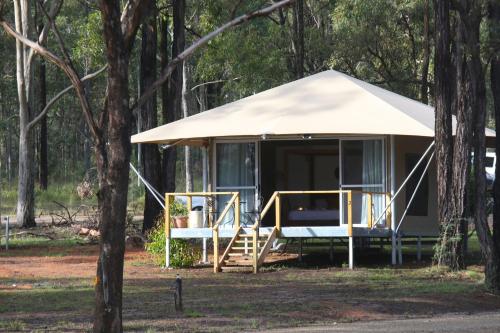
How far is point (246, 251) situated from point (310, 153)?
16.2ft

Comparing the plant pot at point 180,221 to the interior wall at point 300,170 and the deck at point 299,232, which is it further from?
the interior wall at point 300,170

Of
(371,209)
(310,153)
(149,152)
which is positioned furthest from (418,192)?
(149,152)

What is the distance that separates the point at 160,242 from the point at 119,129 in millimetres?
12521

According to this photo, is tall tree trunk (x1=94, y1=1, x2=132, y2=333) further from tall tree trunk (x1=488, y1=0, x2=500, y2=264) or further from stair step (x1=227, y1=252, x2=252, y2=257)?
stair step (x1=227, y1=252, x2=252, y2=257)

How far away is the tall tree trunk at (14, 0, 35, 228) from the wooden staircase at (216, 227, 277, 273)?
49.9ft

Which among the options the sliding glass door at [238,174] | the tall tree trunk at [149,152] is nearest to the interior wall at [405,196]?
the sliding glass door at [238,174]

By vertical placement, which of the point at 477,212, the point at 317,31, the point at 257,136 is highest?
the point at 317,31

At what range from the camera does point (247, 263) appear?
20.7 meters

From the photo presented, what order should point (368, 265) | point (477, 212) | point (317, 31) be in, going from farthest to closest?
point (317, 31) < point (368, 265) < point (477, 212)

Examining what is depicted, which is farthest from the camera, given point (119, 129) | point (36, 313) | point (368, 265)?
point (368, 265)

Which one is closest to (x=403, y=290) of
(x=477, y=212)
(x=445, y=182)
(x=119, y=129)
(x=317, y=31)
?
(x=477, y=212)

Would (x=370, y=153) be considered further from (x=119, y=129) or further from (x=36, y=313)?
(x=119, y=129)

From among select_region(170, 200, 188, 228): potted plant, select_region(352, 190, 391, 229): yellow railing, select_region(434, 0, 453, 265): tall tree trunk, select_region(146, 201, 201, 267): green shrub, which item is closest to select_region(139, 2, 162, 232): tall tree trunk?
select_region(146, 201, 201, 267): green shrub

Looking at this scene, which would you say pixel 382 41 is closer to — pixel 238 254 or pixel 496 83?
pixel 238 254
